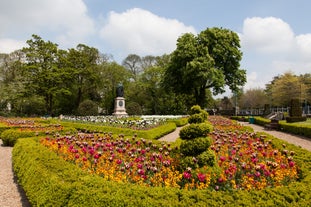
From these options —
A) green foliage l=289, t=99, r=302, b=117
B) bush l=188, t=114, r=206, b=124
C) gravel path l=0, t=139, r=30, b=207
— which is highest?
green foliage l=289, t=99, r=302, b=117

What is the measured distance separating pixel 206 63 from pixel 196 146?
999 inches

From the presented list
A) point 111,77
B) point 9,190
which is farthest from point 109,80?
point 9,190

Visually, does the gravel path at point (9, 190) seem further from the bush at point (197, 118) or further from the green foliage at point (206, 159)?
the bush at point (197, 118)

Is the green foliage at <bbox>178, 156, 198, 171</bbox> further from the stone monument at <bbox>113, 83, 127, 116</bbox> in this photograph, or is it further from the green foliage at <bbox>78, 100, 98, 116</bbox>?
the green foliage at <bbox>78, 100, 98, 116</bbox>

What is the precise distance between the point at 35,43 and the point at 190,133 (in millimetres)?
38148

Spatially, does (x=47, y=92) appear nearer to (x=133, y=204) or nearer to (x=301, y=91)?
(x=133, y=204)

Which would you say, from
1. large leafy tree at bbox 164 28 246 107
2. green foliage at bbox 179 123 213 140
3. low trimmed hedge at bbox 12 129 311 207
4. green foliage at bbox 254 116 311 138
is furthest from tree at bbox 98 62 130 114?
low trimmed hedge at bbox 12 129 311 207

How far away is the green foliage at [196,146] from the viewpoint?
5.41m

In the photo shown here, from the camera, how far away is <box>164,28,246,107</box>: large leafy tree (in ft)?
98.5

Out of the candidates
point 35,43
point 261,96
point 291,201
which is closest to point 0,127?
point 291,201

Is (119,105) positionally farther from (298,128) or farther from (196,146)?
(196,146)

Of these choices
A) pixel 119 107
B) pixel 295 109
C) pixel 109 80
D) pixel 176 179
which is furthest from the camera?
pixel 109 80

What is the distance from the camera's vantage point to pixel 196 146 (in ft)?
17.8

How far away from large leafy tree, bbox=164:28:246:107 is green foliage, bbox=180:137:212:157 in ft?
80.0
